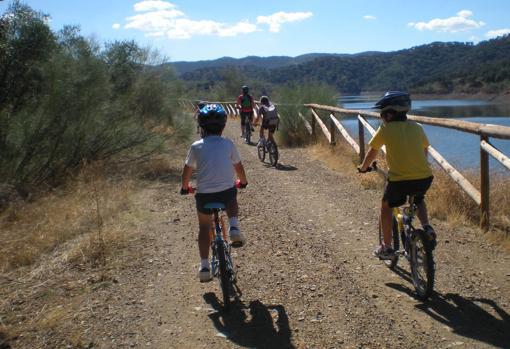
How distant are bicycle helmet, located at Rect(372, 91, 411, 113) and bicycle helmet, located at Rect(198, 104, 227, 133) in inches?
56.3

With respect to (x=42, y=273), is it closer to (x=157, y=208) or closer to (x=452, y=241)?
(x=157, y=208)

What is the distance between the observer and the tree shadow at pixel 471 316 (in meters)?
3.96

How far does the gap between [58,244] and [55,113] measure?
386 cm

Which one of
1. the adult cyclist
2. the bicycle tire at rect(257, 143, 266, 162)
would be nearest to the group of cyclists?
the bicycle tire at rect(257, 143, 266, 162)

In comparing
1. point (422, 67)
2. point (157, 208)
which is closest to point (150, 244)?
point (157, 208)

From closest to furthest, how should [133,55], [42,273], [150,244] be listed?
[42,273], [150,244], [133,55]

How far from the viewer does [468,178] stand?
766 cm

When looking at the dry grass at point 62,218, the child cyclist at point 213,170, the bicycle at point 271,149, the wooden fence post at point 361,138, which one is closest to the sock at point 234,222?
the child cyclist at point 213,170

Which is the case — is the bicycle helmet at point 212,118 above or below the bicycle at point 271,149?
above

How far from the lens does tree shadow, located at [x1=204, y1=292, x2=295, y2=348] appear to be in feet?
13.5

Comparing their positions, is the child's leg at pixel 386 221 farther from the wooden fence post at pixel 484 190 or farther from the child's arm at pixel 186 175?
the wooden fence post at pixel 484 190

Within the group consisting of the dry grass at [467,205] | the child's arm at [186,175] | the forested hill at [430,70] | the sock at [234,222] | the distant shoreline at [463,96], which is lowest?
the dry grass at [467,205]

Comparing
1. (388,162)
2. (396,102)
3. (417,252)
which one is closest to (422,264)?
(417,252)

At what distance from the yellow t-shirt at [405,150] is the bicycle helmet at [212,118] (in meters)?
1.53
